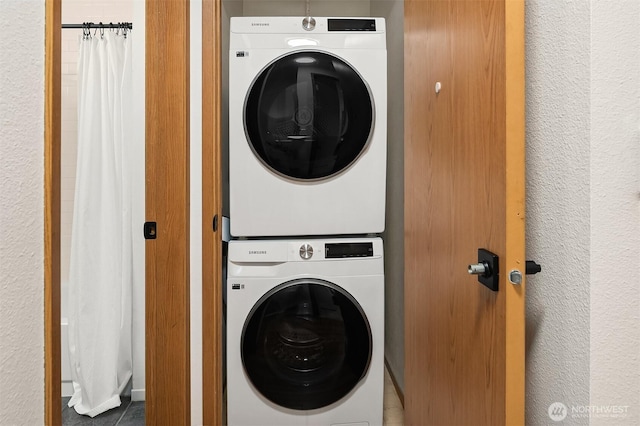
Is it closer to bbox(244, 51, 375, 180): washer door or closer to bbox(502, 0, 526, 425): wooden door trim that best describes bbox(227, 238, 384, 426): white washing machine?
bbox(244, 51, 375, 180): washer door

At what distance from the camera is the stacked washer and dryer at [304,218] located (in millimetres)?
1556

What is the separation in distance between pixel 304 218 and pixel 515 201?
1.02m

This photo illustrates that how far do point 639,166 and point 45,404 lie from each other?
106cm

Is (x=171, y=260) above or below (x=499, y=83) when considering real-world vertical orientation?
below

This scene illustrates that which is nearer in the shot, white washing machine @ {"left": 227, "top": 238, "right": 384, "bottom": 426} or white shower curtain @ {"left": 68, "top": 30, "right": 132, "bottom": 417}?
white washing machine @ {"left": 227, "top": 238, "right": 384, "bottom": 426}

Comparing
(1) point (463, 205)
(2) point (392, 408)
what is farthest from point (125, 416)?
(1) point (463, 205)

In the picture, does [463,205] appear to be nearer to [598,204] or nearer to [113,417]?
[598,204]

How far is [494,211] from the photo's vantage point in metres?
0.75

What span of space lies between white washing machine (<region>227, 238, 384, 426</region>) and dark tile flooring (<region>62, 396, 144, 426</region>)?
505 millimetres

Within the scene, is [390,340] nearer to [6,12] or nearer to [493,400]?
[493,400]

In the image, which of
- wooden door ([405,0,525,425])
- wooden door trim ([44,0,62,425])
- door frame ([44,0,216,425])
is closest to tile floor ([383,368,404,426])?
wooden door ([405,0,525,425])

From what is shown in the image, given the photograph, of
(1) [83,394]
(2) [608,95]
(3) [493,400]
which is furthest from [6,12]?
(1) [83,394]

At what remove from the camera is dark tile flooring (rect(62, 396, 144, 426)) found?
5.56 feet

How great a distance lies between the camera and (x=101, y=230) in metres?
1.79
